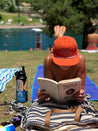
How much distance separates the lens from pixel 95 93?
4.32 metres

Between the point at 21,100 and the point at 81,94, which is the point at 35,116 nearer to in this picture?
the point at 81,94

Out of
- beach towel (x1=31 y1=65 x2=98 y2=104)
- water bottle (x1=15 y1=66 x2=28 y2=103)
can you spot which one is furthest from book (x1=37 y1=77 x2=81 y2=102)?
beach towel (x1=31 y1=65 x2=98 y2=104)

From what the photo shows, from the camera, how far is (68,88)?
2674mm

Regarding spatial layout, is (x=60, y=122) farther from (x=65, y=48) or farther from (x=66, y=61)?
(x=65, y=48)

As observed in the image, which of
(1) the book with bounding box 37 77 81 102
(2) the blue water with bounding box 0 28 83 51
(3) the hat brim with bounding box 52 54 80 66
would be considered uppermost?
(3) the hat brim with bounding box 52 54 80 66

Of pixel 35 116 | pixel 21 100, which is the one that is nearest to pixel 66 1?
pixel 21 100

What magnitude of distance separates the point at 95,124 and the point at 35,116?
29.6 inches

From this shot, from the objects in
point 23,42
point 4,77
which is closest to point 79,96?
point 4,77

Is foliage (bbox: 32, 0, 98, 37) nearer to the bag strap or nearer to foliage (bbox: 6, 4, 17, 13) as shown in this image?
the bag strap

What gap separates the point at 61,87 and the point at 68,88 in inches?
4.6

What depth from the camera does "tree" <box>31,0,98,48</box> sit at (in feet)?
46.3

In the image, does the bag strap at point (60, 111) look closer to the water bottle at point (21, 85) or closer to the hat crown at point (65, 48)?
the hat crown at point (65, 48)

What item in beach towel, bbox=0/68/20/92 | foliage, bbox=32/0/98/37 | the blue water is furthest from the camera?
the blue water

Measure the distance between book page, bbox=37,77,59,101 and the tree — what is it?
11.8 metres
